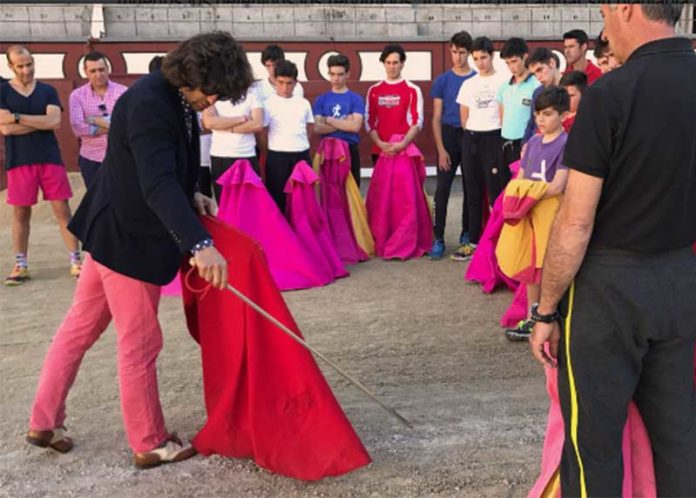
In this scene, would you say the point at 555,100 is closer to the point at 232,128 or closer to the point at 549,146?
the point at 549,146

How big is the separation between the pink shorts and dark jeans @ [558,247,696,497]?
448 centimetres

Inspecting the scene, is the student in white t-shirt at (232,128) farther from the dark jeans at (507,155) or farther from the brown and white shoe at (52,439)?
the brown and white shoe at (52,439)

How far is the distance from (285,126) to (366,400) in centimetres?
278

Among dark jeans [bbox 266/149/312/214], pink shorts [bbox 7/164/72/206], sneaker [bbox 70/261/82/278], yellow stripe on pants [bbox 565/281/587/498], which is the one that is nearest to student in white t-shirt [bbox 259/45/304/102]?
dark jeans [bbox 266/149/312/214]

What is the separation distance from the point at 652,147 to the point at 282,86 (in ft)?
13.7

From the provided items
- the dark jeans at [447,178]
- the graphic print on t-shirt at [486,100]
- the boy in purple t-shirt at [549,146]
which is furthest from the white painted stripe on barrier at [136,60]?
the boy in purple t-shirt at [549,146]

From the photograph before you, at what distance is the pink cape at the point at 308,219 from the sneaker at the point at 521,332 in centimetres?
173

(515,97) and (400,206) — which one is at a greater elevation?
(515,97)

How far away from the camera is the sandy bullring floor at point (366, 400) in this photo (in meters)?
2.69

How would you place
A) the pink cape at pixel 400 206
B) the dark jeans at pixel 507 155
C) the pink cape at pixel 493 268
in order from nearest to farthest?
the pink cape at pixel 493 268
the dark jeans at pixel 507 155
the pink cape at pixel 400 206

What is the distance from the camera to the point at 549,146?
12.7 feet

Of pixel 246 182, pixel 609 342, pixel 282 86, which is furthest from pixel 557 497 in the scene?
pixel 282 86

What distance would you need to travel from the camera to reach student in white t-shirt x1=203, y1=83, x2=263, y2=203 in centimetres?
534

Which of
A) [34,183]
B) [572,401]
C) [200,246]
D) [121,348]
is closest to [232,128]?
[34,183]
